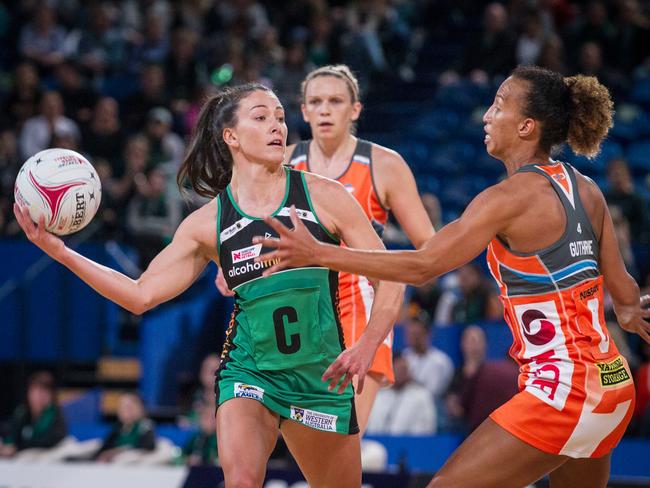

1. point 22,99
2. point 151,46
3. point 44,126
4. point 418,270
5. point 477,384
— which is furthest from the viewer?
point 151,46

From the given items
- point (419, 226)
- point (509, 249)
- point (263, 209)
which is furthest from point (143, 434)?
point (509, 249)

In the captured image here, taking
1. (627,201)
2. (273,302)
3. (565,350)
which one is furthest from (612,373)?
(627,201)

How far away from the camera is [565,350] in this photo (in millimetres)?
3637

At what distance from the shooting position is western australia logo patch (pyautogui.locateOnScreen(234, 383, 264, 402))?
154 inches

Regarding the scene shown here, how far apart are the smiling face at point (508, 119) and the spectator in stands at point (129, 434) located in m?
4.78

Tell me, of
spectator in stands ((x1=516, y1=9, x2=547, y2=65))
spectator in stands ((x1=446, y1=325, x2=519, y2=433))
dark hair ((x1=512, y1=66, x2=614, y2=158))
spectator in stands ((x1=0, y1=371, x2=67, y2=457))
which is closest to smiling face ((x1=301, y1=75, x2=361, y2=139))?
dark hair ((x1=512, y1=66, x2=614, y2=158))

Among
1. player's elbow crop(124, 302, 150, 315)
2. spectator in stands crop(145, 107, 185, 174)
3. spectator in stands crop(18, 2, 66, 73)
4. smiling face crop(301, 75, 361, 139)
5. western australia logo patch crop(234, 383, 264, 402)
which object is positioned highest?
spectator in stands crop(18, 2, 66, 73)

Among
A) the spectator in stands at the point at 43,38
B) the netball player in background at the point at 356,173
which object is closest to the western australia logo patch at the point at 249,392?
the netball player in background at the point at 356,173

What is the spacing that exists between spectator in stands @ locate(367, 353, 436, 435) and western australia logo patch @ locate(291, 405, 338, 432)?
4.05 m

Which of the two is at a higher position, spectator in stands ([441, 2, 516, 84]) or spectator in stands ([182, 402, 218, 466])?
spectator in stands ([441, 2, 516, 84])

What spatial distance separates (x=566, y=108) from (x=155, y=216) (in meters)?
6.66

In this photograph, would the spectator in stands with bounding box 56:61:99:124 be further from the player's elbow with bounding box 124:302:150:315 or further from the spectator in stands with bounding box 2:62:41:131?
the player's elbow with bounding box 124:302:150:315

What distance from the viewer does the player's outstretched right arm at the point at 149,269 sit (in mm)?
3970

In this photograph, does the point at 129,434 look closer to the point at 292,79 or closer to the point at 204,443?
the point at 204,443
